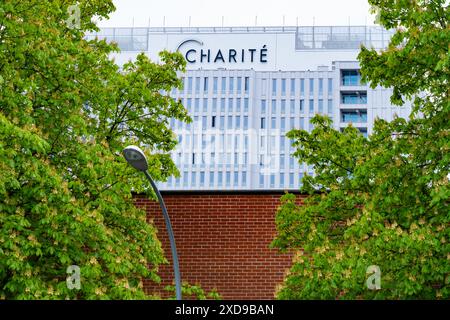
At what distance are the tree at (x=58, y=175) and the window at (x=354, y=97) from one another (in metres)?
118

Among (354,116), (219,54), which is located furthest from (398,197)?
(219,54)

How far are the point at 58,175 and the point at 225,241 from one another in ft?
27.3

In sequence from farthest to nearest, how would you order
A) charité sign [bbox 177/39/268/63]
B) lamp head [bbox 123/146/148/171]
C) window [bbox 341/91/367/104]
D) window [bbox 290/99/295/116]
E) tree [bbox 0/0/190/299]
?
1. charité sign [bbox 177/39/268/63]
2. window [bbox 290/99/295/116]
3. window [bbox 341/91/367/104]
4. tree [bbox 0/0/190/299]
5. lamp head [bbox 123/146/148/171]

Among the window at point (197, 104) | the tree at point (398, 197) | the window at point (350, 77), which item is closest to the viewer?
the tree at point (398, 197)

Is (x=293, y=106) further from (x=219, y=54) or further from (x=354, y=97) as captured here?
(x=219, y=54)

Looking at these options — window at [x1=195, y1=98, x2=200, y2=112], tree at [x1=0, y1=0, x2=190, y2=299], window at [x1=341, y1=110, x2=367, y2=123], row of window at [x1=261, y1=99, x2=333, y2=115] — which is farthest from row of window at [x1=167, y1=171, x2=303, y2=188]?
tree at [x1=0, y1=0, x2=190, y2=299]

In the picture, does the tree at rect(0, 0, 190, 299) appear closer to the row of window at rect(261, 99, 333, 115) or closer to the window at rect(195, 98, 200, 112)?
the row of window at rect(261, 99, 333, 115)

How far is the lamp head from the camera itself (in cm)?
1665

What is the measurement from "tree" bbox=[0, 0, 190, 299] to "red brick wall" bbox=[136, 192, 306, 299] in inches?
139

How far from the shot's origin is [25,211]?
1967cm

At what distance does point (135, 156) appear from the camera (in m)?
16.9

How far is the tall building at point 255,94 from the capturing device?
467 feet

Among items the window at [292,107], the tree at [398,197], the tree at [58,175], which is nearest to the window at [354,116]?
the window at [292,107]

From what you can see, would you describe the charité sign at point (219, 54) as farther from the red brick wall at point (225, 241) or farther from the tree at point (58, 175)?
the tree at point (58, 175)
